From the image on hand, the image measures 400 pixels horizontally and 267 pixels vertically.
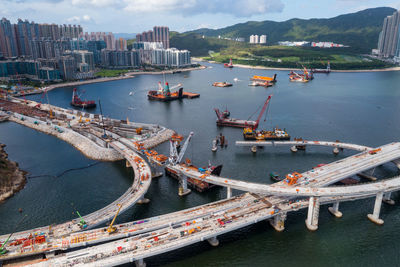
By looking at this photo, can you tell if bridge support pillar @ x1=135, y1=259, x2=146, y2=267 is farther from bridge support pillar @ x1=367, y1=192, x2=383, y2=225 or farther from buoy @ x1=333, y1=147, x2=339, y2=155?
buoy @ x1=333, y1=147, x2=339, y2=155

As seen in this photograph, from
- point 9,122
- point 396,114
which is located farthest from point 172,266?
point 396,114

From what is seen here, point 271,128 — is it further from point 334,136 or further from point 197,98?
point 197,98

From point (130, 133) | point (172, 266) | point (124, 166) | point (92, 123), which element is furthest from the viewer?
point (92, 123)

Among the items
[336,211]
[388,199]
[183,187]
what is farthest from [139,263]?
[388,199]

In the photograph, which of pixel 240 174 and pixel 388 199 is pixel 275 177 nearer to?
pixel 240 174

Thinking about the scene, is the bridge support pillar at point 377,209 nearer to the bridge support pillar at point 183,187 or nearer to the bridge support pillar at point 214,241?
the bridge support pillar at point 214,241

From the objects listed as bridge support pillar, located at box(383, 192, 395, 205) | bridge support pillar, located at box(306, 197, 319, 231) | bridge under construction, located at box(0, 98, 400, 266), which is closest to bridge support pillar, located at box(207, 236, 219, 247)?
bridge under construction, located at box(0, 98, 400, 266)
